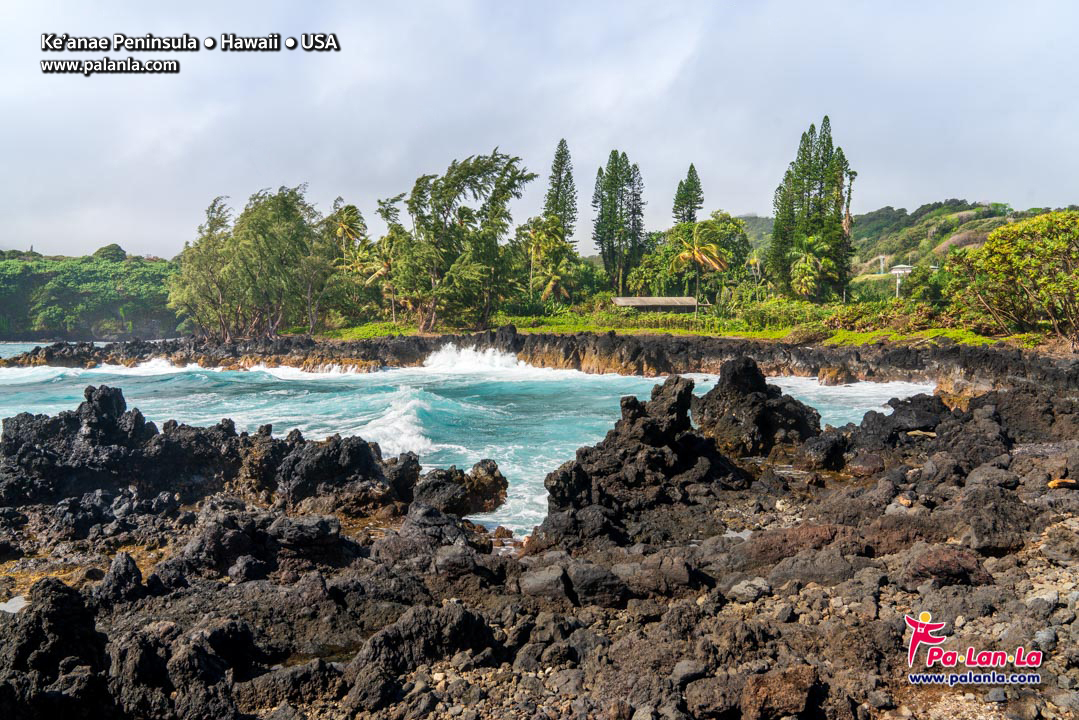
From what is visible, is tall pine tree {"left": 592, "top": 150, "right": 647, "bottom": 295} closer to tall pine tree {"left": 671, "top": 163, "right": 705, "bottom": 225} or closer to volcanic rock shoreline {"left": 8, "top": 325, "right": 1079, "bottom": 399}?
tall pine tree {"left": 671, "top": 163, "right": 705, "bottom": 225}

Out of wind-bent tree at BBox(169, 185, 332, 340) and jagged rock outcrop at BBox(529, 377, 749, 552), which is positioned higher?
wind-bent tree at BBox(169, 185, 332, 340)

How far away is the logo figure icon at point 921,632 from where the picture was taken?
230 inches

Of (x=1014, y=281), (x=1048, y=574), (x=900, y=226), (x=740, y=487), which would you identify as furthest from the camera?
(x=900, y=226)

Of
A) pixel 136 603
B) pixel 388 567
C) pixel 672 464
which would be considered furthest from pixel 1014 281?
pixel 136 603

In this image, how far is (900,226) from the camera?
110 m

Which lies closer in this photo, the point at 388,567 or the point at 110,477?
the point at 388,567

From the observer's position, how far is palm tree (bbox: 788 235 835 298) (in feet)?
172

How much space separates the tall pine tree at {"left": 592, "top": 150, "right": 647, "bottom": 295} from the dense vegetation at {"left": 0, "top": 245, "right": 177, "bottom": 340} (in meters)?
49.4

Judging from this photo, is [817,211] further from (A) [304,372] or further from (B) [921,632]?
(B) [921,632]

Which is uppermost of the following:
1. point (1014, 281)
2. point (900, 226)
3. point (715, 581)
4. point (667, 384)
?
point (900, 226)

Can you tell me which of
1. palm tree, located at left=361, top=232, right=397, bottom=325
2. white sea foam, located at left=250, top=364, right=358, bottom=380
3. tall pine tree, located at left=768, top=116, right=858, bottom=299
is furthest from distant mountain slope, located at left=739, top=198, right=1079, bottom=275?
white sea foam, located at left=250, top=364, right=358, bottom=380

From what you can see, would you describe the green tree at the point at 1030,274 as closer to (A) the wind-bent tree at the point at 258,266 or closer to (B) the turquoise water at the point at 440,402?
(B) the turquoise water at the point at 440,402

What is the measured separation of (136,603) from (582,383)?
996 inches

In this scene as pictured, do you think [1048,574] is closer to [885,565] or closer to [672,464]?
[885,565]
